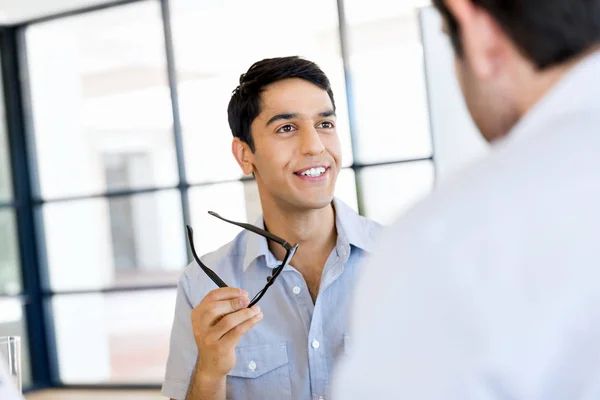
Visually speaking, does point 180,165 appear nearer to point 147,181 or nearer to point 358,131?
point 147,181

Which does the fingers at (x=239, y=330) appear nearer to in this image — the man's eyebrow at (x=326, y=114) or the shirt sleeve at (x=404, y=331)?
the man's eyebrow at (x=326, y=114)

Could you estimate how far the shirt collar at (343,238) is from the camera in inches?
68.8

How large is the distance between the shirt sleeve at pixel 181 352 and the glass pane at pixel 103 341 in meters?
3.36

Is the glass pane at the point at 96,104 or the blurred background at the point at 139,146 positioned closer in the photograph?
the blurred background at the point at 139,146

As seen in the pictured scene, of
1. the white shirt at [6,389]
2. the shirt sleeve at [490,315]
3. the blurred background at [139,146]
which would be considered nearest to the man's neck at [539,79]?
the shirt sleeve at [490,315]

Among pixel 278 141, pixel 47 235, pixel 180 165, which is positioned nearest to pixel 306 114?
pixel 278 141

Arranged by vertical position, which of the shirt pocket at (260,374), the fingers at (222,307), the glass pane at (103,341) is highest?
the fingers at (222,307)

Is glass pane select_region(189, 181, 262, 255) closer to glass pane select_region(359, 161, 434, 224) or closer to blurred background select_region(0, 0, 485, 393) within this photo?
blurred background select_region(0, 0, 485, 393)

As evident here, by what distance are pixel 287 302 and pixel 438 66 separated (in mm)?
2000

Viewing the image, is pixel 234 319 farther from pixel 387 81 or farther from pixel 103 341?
pixel 103 341

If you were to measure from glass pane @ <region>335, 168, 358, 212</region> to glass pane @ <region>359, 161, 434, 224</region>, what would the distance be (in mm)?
48

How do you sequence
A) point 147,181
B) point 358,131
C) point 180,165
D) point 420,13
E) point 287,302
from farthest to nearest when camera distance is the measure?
point 147,181
point 180,165
point 358,131
point 420,13
point 287,302

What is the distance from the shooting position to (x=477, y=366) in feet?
1.66

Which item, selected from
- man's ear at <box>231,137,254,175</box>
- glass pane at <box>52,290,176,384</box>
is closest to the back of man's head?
man's ear at <box>231,137,254,175</box>
